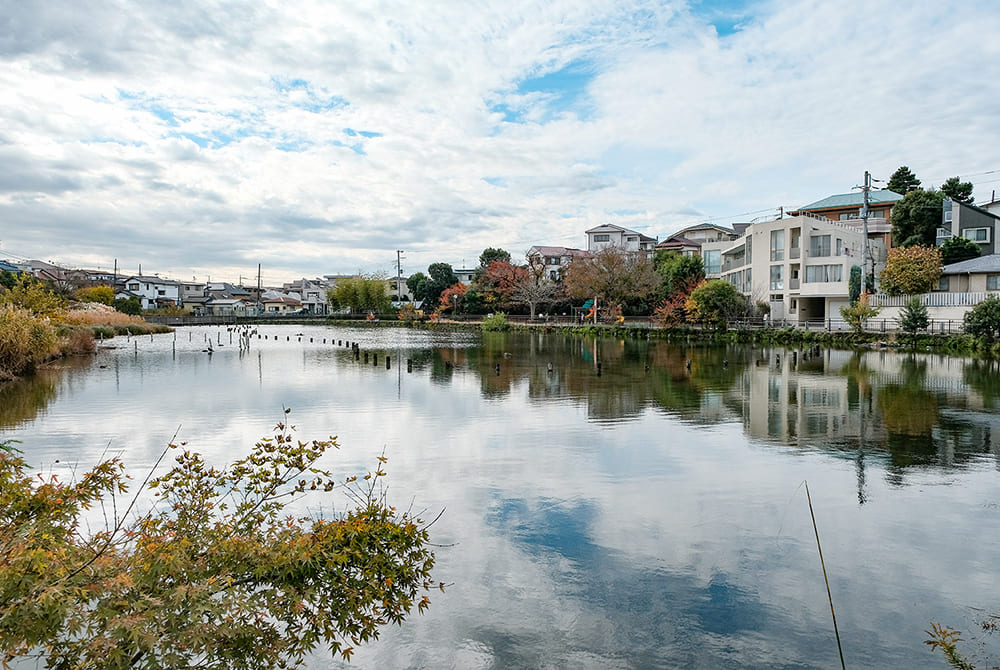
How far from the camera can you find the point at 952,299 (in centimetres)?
4006

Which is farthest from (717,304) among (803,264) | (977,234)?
(977,234)

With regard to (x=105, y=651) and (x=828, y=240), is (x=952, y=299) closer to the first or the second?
(x=828, y=240)

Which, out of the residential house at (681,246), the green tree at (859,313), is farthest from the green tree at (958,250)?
the residential house at (681,246)

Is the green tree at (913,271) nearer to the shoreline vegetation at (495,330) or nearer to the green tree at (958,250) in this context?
the green tree at (958,250)

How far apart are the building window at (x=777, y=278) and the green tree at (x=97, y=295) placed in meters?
64.7

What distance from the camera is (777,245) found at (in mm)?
49312

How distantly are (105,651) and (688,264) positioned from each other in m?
57.1

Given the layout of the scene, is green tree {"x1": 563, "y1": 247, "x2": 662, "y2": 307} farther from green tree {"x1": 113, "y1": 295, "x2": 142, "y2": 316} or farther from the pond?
green tree {"x1": 113, "y1": 295, "x2": 142, "y2": 316}

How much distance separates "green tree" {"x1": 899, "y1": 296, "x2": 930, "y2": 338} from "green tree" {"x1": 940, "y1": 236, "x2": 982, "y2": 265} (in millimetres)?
7486

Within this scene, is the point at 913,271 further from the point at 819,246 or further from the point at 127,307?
the point at 127,307

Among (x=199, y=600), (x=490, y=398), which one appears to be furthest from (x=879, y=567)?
(x=490, y=398)

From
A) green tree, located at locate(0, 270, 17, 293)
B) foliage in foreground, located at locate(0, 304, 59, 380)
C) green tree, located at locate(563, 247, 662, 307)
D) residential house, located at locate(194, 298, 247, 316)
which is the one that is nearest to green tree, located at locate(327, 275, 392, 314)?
residential house, located at locate(194, 298, 247, 316)

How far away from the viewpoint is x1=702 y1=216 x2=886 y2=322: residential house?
45781mm

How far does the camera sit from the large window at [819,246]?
152 feet
